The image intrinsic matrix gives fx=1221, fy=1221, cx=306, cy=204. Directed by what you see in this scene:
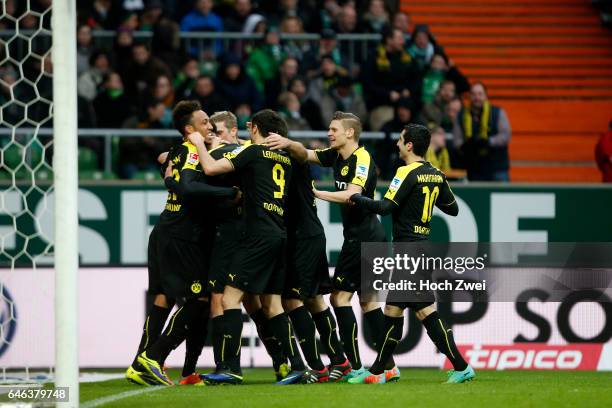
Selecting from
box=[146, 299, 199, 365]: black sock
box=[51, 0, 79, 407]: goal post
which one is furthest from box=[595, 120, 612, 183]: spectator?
box=[51, 0, 79, 407]: goal post

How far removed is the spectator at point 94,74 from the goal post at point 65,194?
7882 mm

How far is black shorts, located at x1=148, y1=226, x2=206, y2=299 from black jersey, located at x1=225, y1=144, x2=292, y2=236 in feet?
1.68

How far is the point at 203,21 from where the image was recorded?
16.0 meters

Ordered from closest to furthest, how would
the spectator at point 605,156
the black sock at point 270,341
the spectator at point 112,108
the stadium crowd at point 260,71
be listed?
the black sock at point 270,341 → the spectator at point 605,156 → the stadium crowd at point 260,71 → the spectator at point 112,108

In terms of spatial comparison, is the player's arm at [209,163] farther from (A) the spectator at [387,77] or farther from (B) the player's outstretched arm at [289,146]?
(A) the spectator at [387,77]

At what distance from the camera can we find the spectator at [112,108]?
14.2 metres

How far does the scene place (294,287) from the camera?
30.0 feet

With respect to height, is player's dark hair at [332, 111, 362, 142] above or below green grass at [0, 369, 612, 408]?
above

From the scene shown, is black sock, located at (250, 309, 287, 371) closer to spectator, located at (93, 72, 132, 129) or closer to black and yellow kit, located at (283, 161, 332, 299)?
black and yellow kit, located at (283, 161, 332, 299)

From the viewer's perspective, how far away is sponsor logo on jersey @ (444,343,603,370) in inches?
454

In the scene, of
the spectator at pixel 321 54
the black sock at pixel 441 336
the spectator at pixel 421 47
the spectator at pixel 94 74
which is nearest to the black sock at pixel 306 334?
the black sock at pixel 441 336

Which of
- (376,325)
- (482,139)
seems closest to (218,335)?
(376,325)

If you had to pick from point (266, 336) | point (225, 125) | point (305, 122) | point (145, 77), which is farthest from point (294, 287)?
point (145, 77)

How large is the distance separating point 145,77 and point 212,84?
959mm
